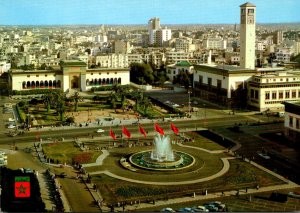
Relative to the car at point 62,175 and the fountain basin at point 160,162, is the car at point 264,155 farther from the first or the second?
the car at point 62,175

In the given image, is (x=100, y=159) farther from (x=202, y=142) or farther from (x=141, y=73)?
(x=141, y=73)

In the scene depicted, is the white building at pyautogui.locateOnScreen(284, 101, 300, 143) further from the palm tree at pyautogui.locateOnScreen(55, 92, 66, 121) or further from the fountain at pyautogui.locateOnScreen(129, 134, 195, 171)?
the palm tree at pyautogui.locateOnScreen(55, 92, 66, 121)

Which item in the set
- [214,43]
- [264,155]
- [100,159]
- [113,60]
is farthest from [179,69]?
[214,43]

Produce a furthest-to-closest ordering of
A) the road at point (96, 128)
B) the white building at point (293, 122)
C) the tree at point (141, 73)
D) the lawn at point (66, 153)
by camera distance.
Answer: the tree at point (141, 73), the road at point (96, 128), the white building at point (293, 122), the lawn at point (66, 153)

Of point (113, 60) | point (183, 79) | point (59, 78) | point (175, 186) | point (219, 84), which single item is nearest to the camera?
point (175, 186)

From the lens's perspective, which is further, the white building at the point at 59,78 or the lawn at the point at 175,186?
the white building at the point at 59,78

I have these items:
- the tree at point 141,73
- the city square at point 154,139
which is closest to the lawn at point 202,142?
the city square at point 154,139

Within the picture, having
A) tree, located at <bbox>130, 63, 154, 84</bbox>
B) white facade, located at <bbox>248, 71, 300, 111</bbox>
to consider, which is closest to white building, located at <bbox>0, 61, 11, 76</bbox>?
tree, located at <bbox>130, 63, 154, 84</bbox>
